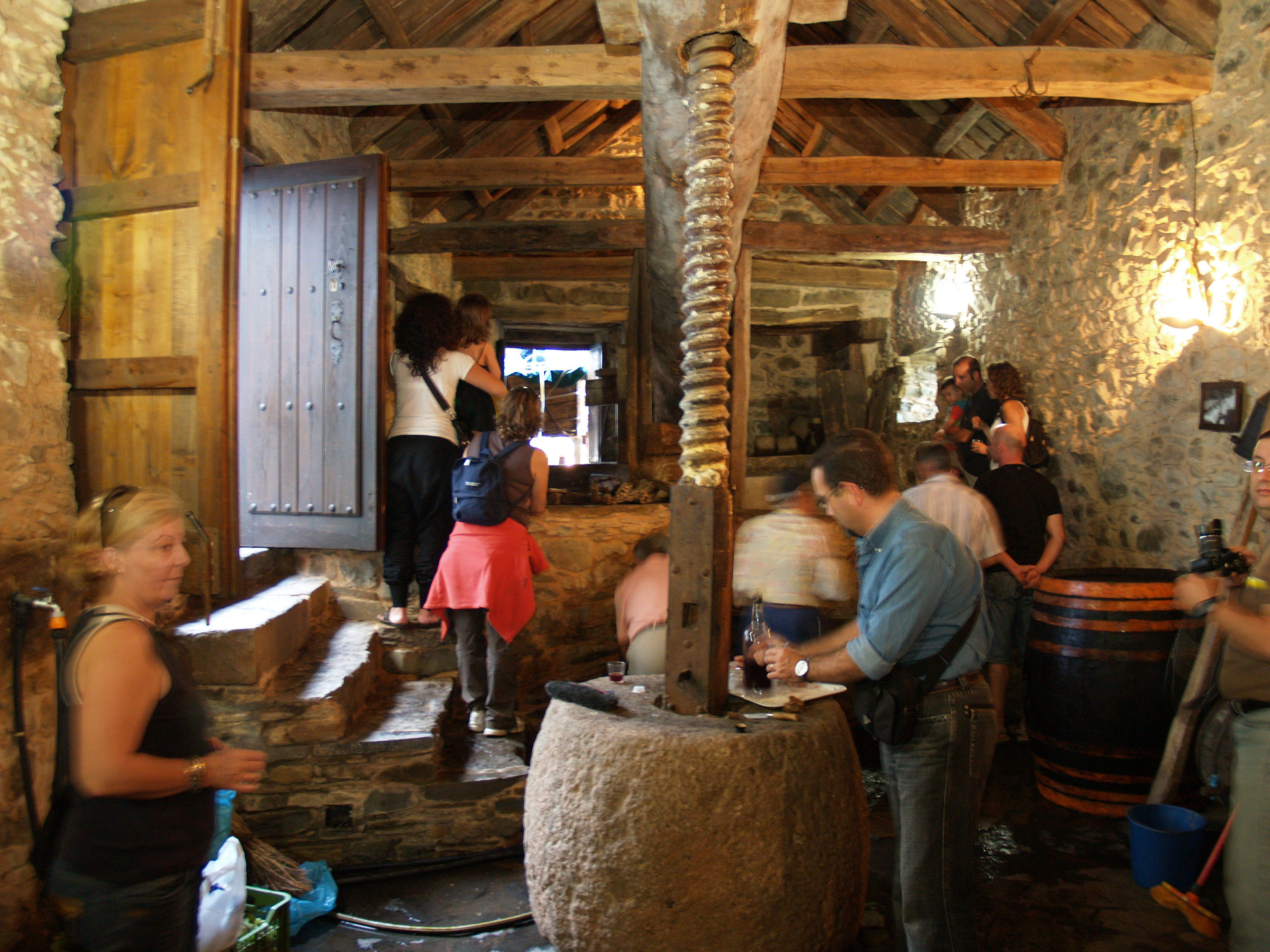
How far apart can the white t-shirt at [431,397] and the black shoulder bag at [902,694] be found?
254 centimetres

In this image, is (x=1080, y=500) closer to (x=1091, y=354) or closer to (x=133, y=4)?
(x=1091, y=354)

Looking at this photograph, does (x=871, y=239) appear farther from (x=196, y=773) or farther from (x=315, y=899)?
(x=196, y=773)

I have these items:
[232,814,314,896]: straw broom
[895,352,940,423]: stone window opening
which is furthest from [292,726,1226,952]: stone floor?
[895,352,940,423]: stone window opening

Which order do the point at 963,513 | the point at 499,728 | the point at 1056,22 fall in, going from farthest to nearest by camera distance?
the point at 1056,22, the point at 963,513, the point at 499,728

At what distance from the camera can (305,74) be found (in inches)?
154

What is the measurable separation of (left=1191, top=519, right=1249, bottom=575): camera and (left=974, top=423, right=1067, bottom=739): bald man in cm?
192

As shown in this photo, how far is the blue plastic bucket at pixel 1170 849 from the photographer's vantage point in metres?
2.85

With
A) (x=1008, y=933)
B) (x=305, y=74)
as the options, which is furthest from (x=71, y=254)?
(x=1008, y=933)

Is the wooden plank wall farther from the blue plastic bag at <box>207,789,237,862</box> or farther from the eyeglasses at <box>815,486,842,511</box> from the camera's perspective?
the eyeglasses at <box>815,486,842,511</box>

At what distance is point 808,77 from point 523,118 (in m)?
3.30

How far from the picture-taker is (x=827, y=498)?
2.16 m

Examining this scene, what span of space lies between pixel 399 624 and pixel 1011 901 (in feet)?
9.42

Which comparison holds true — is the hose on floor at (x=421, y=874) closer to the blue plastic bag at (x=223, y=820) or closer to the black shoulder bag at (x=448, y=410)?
the blue plastic bag at (x=223, y=820)

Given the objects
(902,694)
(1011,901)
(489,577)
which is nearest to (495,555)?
(489,577)
